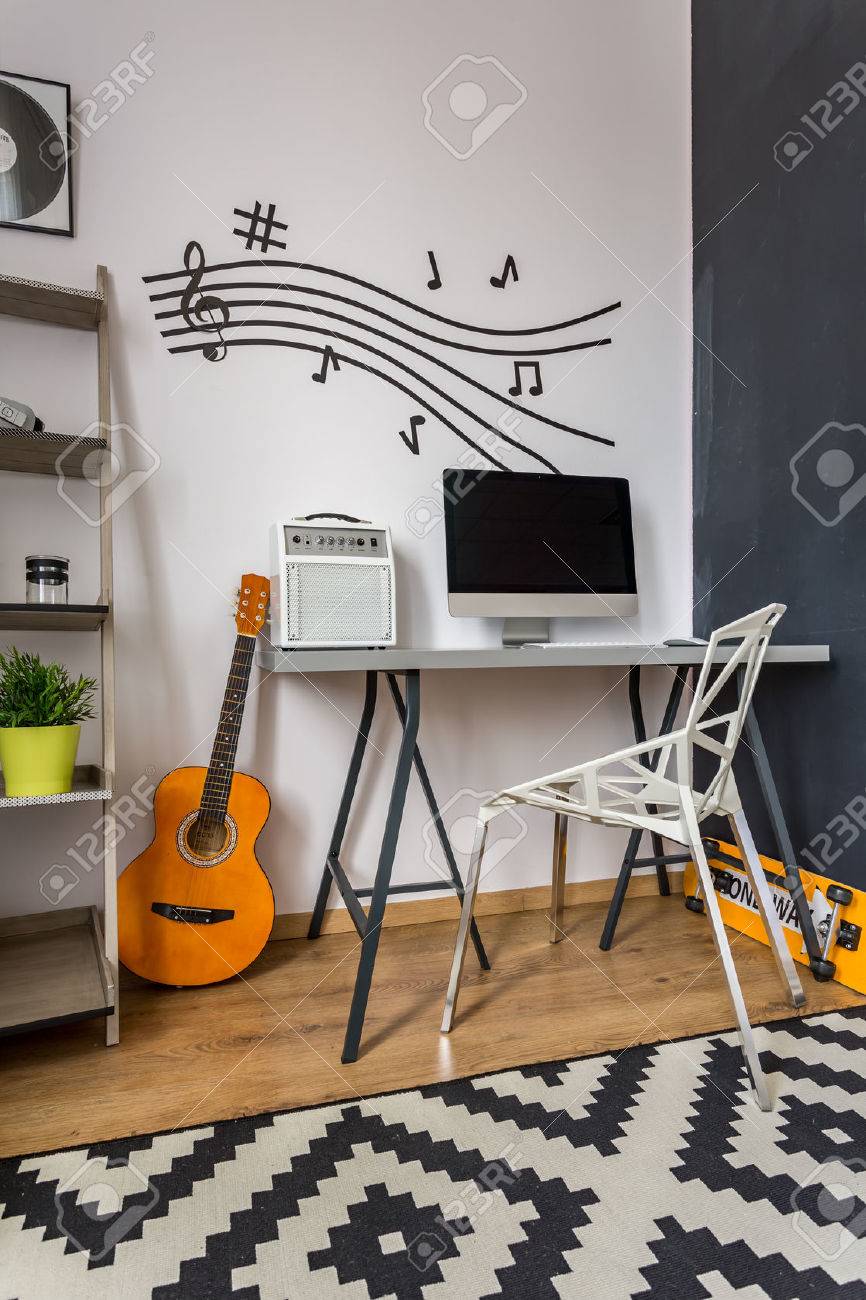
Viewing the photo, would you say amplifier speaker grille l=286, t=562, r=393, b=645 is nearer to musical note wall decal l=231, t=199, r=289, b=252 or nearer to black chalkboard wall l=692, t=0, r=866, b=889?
musical note wall decal l=231, t=199, r=289, b=252

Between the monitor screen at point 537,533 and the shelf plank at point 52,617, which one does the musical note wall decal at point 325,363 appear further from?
the shelf plank at point 52,617

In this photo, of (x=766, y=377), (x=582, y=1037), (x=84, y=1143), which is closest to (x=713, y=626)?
(x=766, y=377)

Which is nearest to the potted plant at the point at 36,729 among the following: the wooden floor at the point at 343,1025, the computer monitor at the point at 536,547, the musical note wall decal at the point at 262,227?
the wooden floor at the point at 343,1025

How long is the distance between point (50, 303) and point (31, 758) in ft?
3.29

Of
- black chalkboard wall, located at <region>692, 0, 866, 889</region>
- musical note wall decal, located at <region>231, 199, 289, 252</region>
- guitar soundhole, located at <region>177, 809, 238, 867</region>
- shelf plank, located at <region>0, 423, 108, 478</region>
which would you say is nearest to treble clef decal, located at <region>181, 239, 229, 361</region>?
musical note wall decal, located at <region>231, 199, 289, 252</region>

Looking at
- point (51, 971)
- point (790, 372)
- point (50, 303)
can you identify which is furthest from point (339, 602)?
point (790, 372)

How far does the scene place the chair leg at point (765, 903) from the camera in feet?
5.57

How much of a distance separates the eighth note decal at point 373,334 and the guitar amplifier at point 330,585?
0.46m

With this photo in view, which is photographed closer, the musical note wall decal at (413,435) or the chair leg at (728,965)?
the chair leg at (728,965)

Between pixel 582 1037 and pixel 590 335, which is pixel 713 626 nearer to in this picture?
pixel 590 335

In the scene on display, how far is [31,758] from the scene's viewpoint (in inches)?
64.7

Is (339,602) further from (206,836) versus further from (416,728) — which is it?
(206,836)

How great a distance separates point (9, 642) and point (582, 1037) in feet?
5.17

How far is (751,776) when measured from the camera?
237 cm
